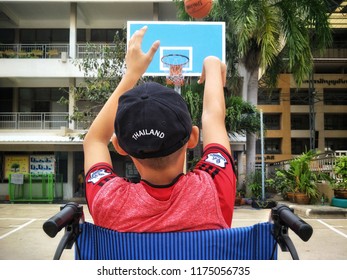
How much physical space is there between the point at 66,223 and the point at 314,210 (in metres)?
9.53

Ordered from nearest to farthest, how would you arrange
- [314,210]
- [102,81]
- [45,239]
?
[45,239]
[314,210]
[102,81]

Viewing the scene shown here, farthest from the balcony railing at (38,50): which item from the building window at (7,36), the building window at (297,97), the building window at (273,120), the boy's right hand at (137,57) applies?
the building window at (273,120)

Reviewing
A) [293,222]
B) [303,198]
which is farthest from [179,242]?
[303,198]

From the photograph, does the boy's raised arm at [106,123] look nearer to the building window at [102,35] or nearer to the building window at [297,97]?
the building window at [102,35]

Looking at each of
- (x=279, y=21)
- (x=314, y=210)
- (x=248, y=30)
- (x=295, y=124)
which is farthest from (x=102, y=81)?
(x=295, y=124)

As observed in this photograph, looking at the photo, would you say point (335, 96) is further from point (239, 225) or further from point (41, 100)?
point (239, 225)

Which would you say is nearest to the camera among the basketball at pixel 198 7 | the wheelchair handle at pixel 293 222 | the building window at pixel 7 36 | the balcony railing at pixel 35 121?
the wheelchair handle at pixel 293 222

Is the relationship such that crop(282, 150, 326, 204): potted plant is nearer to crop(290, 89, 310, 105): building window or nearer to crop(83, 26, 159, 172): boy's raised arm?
crop(83, 26, 159, 172): boy's raised arm

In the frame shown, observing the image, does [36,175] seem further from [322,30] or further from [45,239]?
[322,30]

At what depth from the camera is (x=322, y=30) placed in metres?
11.3

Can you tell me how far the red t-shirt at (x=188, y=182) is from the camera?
0.99 metres

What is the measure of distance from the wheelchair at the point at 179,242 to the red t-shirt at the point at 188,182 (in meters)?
0.05

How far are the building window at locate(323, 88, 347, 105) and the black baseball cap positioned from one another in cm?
3399
